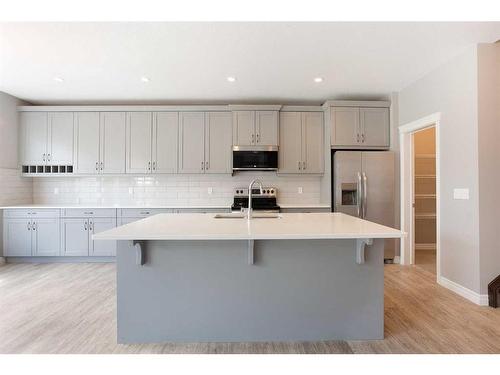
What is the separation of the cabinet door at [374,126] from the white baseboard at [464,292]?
2118mm

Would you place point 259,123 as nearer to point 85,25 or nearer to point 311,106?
point 311,106

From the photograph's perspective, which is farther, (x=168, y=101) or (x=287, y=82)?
(x=168, y=101)

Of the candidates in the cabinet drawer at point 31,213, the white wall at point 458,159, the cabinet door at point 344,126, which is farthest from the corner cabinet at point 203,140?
the white wall at point 458,159

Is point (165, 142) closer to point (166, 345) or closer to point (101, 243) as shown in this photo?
point (101, 243)

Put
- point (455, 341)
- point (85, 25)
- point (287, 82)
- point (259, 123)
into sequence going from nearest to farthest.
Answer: point (455, 341) < point (85, 25) < point (287, 82) < point (259, 123)

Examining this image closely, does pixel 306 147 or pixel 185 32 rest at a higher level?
pixel 185 32

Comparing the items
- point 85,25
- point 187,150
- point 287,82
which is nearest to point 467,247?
point 287,82

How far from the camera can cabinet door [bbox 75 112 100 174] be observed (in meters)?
4.74

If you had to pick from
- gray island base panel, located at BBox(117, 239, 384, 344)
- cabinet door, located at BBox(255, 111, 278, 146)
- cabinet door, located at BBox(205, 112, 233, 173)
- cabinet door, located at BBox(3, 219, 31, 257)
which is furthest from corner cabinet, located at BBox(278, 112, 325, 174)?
cabinet door, located at BBox(3, 219, 31, 257)

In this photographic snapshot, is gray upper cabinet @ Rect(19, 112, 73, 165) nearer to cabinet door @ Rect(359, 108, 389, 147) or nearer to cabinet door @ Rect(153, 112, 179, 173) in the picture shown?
cabinet door @ Rect(153, 112, 179, 173)

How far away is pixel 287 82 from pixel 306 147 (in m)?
1.16

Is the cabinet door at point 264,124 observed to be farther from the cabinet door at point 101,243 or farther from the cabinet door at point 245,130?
the cabinet door at point 101,243

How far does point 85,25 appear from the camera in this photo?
8.61 feet

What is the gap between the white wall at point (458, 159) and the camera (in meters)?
2.97
